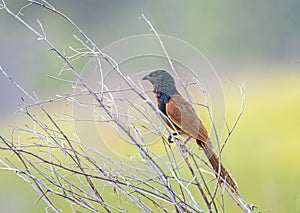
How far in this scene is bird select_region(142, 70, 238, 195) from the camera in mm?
1219

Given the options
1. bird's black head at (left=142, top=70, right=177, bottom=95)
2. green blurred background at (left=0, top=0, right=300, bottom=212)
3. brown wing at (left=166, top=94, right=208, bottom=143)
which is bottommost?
brown wing at (left=166, top=94, right=208, bottom=143)

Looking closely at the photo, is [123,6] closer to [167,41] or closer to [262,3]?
[167,41]

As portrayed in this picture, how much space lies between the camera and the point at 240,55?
6.04 ft

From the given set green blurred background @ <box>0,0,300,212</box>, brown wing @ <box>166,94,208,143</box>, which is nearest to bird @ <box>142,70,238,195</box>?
brown wing @ <box>166,94,208,143</box>

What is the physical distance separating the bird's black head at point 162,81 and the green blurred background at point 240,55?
0.55 metres

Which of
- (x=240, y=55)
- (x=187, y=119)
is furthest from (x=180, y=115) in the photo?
(x=240, y=55)

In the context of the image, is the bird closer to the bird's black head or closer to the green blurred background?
the bird's black head

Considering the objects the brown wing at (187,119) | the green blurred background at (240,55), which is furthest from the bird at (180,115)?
the green blurred background at (240,55)

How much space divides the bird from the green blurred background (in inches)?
21.9

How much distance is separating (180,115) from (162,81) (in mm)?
113

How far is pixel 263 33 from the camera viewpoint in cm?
190

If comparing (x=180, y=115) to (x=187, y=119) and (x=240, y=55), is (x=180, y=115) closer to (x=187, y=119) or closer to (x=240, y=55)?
(x=187, y=119)

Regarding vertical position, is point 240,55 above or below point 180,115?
above

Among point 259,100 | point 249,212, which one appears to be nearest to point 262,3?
point 259,100
